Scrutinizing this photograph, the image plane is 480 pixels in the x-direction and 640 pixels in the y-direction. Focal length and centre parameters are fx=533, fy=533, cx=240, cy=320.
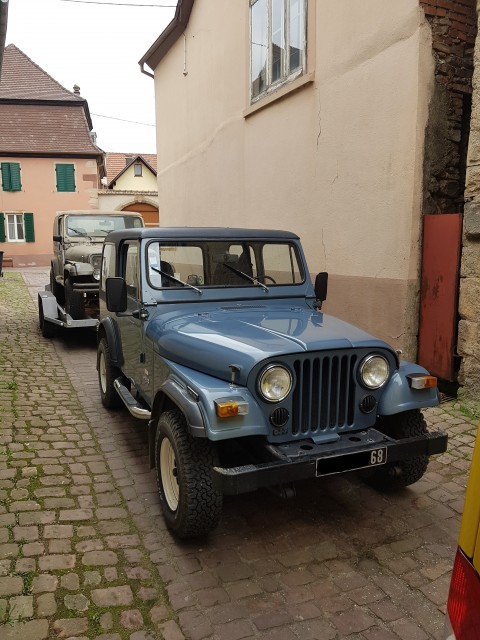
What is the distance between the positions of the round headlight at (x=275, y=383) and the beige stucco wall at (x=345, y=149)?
3.24m

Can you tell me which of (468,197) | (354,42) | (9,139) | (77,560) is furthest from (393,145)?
(9,139)

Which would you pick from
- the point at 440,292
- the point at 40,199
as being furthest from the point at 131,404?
the point at 40,199

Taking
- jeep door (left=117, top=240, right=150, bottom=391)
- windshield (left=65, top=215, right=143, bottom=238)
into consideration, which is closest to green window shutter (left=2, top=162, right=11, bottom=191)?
windshield (left=65, top=215, right=143, bottom=238)

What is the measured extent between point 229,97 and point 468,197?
20.8 ft

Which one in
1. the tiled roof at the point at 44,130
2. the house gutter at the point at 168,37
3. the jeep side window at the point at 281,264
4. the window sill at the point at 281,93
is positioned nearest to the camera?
the jeep side window at the point at 281,264

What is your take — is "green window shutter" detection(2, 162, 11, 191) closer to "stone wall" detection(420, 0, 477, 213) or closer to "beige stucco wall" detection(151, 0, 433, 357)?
"beige stucco wall" detection(151, 0, 433, 357)

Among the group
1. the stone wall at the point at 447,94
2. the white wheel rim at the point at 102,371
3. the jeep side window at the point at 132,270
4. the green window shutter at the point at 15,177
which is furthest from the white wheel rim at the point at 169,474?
the green window shutter at the point at 15,177

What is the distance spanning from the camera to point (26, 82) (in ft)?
87.5

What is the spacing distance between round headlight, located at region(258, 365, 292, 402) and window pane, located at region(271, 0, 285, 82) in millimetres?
6795

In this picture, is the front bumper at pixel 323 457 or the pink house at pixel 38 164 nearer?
the front bumper at pixel 323 457

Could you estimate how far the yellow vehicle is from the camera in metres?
1.28

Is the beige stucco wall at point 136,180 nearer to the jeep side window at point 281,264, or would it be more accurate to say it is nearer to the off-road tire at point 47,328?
the off-road tire at point 47,328

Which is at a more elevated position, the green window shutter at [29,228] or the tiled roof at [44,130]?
the tiled roof at [44,130]

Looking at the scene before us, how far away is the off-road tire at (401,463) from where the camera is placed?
333cm
